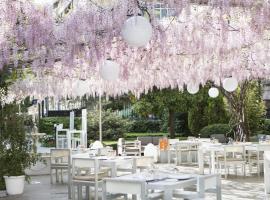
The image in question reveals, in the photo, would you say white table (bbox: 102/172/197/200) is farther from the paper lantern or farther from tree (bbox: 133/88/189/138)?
tree (bbox: 133/88/189/138)

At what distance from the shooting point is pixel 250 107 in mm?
14500

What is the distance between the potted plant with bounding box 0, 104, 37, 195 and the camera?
8180 mm

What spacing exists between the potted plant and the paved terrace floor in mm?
269

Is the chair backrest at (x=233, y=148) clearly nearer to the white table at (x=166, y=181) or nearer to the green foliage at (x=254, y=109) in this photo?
the white table at (x=166, y=181)

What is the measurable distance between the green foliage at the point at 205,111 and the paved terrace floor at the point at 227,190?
657cm

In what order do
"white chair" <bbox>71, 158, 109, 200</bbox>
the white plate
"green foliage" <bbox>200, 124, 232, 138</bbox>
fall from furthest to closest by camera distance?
"green foliage" <bbox>200, 124, 232, 138</bbox>, "white chair" <bbox>71, 158, 109, 200</bbox>, the white plate

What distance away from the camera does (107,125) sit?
56.7 feet

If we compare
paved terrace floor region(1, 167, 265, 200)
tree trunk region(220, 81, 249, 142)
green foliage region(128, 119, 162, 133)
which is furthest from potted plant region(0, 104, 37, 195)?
green foliage region(128, 119, 162, 133)

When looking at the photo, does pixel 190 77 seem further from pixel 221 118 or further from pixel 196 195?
pixel 221 118

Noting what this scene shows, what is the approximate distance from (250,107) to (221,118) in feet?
6.56

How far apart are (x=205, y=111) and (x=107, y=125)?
320 centimetres

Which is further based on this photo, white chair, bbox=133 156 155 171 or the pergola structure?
white chair, bbox=133 156 155 171

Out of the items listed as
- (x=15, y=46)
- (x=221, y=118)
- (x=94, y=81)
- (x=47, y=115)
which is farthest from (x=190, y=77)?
(x=47, y=115)

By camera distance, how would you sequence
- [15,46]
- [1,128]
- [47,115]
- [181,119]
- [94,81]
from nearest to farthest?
[15,46], [1,128], [94,81], [181,119], [47,115]
